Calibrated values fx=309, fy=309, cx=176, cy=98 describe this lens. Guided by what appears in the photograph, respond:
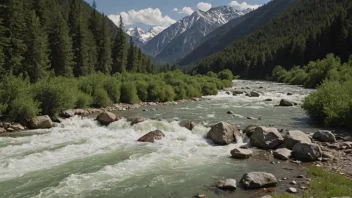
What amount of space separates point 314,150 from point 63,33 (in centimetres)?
4670

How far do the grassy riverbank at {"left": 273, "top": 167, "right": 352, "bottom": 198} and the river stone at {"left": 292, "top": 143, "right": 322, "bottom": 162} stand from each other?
2.21m

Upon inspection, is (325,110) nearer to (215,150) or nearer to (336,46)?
(215,150)

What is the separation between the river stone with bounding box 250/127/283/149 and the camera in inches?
808

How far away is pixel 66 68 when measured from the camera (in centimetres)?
5334

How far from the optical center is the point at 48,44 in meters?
49.4

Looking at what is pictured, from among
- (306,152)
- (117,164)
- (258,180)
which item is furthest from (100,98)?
(258,180)

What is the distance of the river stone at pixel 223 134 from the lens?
72.0ft

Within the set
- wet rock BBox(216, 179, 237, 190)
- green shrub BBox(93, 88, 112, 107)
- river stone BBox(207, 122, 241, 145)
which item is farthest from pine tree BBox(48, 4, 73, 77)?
wet rock BBox(216, 179, 237, 190)

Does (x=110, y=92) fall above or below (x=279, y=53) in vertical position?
below

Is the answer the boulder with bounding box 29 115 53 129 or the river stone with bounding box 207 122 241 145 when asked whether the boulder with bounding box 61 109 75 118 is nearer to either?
the boulder with bounding box 29 115 53 129

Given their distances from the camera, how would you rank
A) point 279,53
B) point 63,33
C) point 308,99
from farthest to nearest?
point 279,53 < point 63,33 < point 308,99

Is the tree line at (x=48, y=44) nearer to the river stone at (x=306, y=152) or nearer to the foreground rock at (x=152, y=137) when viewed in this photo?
the foreground rock at (x=152, y=137)

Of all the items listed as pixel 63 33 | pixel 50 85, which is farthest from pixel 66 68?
pixel 50 85

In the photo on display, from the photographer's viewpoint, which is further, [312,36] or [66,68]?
[312,36]
